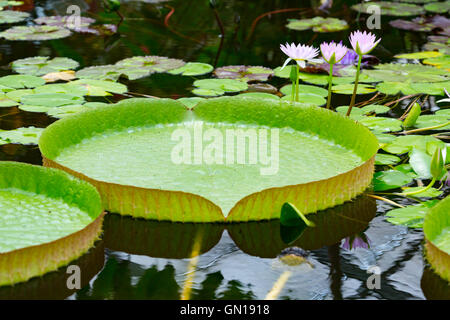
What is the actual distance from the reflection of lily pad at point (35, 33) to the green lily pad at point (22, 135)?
165cm

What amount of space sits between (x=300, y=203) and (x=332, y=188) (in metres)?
0.12

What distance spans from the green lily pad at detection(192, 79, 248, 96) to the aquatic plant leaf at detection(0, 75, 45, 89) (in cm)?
74

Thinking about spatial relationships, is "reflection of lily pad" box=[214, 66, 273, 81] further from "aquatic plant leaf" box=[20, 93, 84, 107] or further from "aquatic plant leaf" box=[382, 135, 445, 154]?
"aquatic plant leaf" box=[382, 135, 445, 154]

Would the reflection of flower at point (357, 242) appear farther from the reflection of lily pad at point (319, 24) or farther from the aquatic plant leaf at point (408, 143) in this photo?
the reflection of lily pad at point (319, 24)

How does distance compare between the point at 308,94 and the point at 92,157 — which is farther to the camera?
the point at 308,94

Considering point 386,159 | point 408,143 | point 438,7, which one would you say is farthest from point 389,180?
point 438,7

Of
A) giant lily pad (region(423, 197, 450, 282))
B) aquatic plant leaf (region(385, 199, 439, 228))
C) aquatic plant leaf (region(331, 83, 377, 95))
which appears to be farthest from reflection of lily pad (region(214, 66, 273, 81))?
giant lily pad (region(423, 197, 450, 282))

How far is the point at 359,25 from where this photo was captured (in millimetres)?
4516

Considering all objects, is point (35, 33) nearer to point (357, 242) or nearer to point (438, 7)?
point (357, 242)

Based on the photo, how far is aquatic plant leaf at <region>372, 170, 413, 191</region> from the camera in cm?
204

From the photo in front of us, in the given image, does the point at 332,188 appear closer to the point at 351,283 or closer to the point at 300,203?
the point at 300,203

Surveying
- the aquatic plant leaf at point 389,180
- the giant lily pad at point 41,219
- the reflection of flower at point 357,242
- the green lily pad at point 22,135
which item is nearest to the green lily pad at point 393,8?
the aquatic plant leaf at point 389,180

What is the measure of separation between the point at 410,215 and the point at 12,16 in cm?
355
